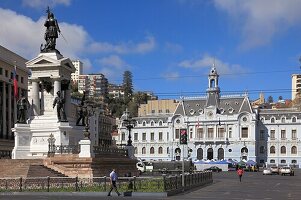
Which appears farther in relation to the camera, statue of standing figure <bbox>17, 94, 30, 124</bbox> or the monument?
statue of standing figure <bbox>17, 94, 30, 124</bbox>

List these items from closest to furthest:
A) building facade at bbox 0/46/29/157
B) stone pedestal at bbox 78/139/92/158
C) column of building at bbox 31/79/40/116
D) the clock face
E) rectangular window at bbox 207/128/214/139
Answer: stone pedestal at bbox 78/139/92/158
column of building at bbox 31/79/40/116
building facade at bbox 0/46/29/157
rectangular window at bbox 207/128/214/139
the clock face

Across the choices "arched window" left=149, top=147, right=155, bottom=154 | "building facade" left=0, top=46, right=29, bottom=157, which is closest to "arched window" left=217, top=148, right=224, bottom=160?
"arched window" left=149, top=147, right=155, bottom=154

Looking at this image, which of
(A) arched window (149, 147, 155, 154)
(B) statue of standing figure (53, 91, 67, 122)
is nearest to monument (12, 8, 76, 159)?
(B) statue of standing figure (53, 91, 67, 122)

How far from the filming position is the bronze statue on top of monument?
150 ft

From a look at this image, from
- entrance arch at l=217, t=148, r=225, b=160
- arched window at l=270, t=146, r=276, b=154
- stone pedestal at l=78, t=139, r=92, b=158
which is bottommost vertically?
entrance arch at l=217, t=148, r=225, b=160

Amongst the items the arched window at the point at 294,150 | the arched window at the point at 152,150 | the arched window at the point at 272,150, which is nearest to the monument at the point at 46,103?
the arched window at the point at 272,150

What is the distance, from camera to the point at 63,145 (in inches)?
1622

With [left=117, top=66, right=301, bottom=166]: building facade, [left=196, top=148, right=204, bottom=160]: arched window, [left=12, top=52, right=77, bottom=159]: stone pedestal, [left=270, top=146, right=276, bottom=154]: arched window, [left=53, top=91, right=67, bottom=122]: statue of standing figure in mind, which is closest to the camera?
[left=53, top=91, right=67, bottom=122]: statue of standing figure

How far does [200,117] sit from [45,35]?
11043cm

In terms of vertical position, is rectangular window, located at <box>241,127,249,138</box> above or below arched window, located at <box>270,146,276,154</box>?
above

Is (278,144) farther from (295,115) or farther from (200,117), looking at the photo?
(200,117)

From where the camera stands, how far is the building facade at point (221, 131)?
480 ft

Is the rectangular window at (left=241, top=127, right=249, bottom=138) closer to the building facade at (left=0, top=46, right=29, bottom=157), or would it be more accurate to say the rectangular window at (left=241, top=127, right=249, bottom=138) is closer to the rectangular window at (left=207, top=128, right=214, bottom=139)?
the rectangular window at (left=207, top=128, right=214, bottom=139)

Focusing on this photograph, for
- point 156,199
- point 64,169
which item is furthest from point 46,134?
point 156,199
